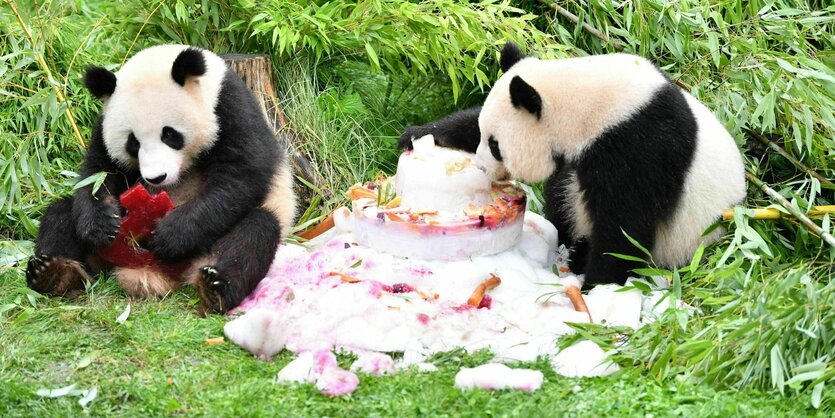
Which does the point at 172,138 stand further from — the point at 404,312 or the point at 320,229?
the point at 404,312

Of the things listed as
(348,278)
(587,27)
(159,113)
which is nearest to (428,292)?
(348,278)

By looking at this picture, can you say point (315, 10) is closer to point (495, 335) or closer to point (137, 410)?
point (495, 335)

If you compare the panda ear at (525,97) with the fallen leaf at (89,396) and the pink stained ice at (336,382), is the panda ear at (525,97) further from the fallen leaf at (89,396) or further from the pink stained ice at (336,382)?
the fallen leaf at (89,396)

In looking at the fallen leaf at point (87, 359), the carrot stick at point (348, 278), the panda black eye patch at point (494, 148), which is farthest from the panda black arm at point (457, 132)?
the fallen leaf at point (87, 359)

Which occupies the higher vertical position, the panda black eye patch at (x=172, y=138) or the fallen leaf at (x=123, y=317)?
the panda black eye patch at (x=172, y=138)

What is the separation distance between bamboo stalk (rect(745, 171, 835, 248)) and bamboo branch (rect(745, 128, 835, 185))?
0.23 meters

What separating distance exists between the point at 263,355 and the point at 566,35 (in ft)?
10.1

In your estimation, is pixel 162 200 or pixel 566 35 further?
pixel 566 35

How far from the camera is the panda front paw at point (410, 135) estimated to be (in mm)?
5199

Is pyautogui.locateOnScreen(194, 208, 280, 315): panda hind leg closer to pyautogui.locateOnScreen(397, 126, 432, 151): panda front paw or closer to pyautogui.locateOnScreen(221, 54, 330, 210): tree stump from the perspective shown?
pyautogui.locateOnScreen(397, 126, 432, 151): panda front paw

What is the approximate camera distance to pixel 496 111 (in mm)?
4520

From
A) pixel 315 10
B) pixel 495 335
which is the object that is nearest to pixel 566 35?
pixel 315 10

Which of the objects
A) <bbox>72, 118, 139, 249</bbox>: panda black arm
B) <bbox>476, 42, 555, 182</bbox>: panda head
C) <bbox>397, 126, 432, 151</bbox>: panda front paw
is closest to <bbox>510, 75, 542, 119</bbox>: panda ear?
<bbox>476, 42, 555, 182</bbox>: panda head

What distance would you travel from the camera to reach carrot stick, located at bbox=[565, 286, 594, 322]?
4.22m
